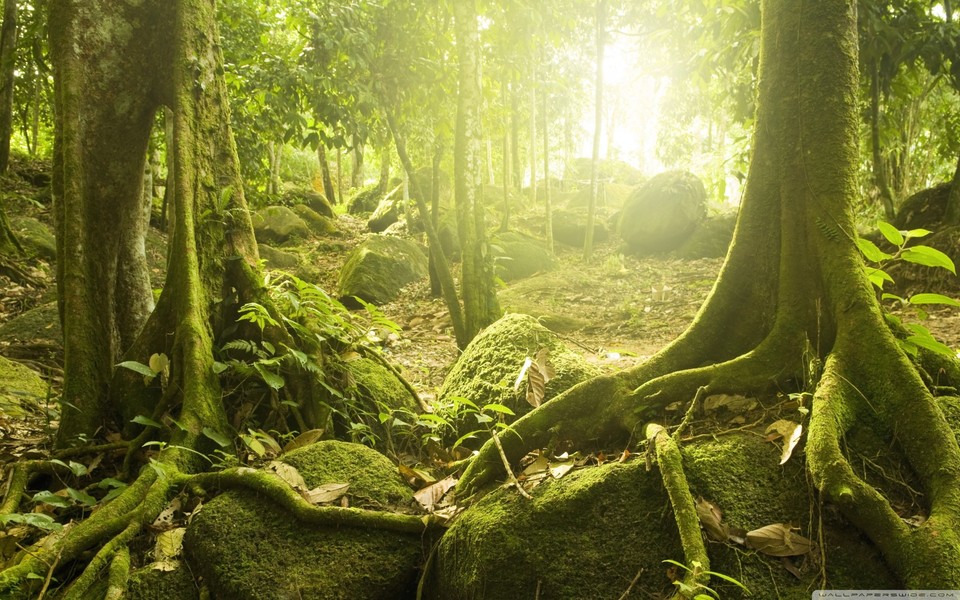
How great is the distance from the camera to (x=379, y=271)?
1188 centimetres

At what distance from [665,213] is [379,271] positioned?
27.4 feet

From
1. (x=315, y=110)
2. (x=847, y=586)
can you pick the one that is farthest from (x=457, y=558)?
(x=315, y=110)

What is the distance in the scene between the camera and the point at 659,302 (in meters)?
10.3

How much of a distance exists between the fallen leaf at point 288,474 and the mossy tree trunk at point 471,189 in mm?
3974

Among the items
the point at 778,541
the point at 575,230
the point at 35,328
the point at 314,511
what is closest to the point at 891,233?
the point at 778,541

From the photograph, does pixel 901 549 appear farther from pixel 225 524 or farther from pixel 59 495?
pixel 59 495

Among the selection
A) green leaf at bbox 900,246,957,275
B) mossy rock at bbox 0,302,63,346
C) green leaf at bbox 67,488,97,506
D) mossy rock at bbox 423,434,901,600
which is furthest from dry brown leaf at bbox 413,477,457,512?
mossy rock at bbox 0,302,63,346

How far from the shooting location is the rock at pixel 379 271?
11.4 m

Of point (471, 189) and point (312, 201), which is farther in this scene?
point (312, 201)

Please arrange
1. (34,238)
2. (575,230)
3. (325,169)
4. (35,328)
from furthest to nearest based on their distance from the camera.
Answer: (325,169) → (575,230) → (34,238) → (35,328)

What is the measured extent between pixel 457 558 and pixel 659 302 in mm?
8700

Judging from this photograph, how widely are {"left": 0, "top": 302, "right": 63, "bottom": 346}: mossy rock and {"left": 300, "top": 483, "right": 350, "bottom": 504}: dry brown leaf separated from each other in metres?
5.18

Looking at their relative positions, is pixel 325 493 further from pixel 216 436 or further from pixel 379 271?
pixel 379 271

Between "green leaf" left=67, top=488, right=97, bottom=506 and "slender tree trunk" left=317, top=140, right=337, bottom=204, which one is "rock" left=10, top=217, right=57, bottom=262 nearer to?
"green leaf" left=67, top=488, right=97, bottom=506
